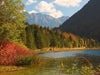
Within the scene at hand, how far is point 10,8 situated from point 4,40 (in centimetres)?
669

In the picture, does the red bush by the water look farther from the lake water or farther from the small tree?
the small tree

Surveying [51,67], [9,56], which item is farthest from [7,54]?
[51,67]

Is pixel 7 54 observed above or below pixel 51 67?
above

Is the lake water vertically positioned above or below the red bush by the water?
below

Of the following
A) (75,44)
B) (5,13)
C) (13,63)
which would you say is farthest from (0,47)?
(75,44)

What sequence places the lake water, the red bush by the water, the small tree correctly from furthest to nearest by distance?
1. the small tree
2. the red bush by the water
3. the lake water

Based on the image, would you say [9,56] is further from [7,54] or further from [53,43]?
[53,43]

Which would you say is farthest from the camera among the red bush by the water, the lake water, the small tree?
the small tree

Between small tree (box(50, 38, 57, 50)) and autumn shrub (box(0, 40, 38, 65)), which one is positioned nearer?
autumn shrub (box(0, 40, 38, 65))

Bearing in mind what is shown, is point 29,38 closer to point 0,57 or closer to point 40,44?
point 40,44

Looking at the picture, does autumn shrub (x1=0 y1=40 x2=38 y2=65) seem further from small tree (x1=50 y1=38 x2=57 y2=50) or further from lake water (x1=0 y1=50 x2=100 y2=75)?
small tree (x1=50 y1=38 x2=57 y2=50)

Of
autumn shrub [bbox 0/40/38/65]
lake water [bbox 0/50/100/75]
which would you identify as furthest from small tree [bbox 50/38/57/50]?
autumn shrub [bbox 0/40/38/65]

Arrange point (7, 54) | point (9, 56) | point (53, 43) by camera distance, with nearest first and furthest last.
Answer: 1. point (7, 54)
2. point (9, 56)
3. point (53, 43)

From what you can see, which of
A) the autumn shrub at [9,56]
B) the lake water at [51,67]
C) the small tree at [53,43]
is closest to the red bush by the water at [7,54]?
the autumn shrub at [9,56]
